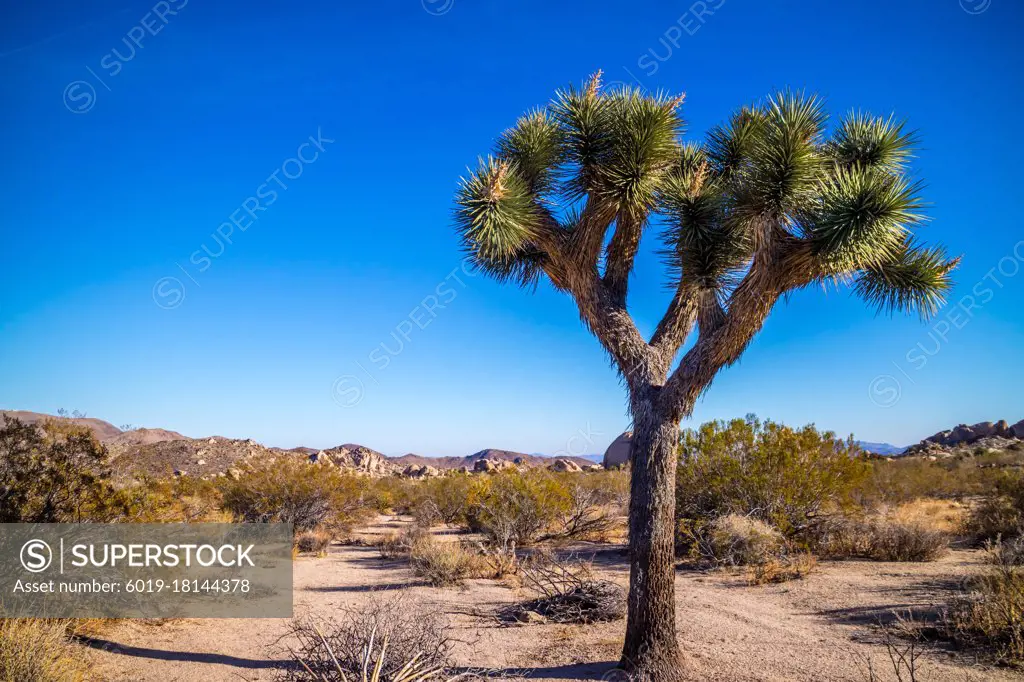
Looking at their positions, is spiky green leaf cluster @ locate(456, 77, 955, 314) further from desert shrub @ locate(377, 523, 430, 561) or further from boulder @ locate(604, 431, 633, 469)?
boulder @ locate(604, 431, 633, 469)

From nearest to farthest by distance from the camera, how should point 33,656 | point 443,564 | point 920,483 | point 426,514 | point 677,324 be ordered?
point 33,656 < point 677,324 < point 443,564 < point 426,514 < point 920,483

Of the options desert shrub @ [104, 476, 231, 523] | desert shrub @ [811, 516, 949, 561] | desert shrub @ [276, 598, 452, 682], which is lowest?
desert shrub @ [811, 516, 949, 561]

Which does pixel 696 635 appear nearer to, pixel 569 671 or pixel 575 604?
pixel 575 604

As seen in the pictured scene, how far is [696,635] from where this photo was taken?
705 centimetres

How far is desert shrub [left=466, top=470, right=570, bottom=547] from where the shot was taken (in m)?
13.7

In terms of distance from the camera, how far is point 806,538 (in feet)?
38.9

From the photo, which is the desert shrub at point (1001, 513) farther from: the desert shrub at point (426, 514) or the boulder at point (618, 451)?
the boulder at point (618, 451)

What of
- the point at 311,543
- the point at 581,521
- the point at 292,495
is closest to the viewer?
the point at 311,543

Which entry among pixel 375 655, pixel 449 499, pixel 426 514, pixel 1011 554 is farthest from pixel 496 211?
A: pixel 449 499

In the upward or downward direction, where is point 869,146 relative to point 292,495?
upward

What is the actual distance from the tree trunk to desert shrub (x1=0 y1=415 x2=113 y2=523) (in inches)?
263

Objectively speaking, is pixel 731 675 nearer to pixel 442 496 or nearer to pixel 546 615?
pixel 546 615

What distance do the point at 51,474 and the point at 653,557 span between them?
7191mm

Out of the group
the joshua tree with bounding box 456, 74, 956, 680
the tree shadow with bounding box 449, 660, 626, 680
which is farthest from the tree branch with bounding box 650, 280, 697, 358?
the tree shadow with bounding box 449, 660, 626, 680
